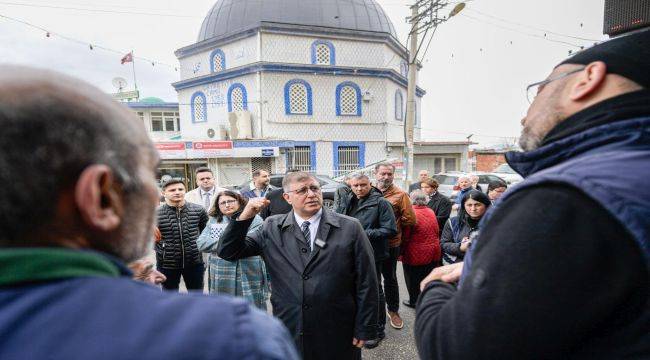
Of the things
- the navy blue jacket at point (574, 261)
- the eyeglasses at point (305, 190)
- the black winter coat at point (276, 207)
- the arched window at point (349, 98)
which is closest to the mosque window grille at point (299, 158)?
the arched window at point (349, 98)

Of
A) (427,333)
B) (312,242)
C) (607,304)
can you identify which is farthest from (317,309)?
(607,304)

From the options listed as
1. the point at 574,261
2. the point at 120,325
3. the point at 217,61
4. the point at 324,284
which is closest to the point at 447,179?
the point at 324,284

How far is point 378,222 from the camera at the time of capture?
3986 millimetres

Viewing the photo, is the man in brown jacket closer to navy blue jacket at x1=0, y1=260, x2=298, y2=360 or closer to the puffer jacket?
the puffer jacket

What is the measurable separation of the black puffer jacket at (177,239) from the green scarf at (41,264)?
365 cm

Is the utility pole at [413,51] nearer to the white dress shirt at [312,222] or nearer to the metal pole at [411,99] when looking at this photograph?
the metal pole at [411,99]

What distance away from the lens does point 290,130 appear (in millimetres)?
18078

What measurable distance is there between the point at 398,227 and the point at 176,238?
2818 mm

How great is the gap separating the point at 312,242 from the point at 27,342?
211cm

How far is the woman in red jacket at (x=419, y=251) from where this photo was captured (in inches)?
170

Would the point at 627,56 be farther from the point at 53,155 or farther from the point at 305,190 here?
the point at 305,190

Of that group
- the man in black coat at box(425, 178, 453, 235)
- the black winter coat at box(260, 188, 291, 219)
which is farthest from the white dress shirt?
the man in black coat at box(425, 178, 453, 235)

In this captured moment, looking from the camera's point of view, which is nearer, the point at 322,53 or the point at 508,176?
the point at 508,176

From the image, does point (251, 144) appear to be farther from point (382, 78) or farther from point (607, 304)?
point (607, 304)
